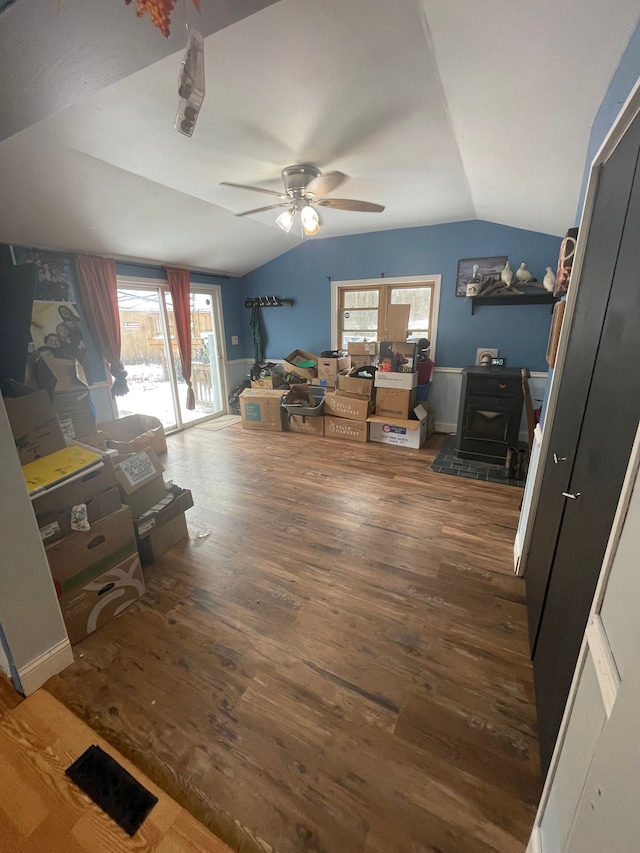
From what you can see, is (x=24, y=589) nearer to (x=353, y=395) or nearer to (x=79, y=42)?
(x=79, y=42)

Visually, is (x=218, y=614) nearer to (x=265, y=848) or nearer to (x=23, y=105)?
(x=265, y=848)

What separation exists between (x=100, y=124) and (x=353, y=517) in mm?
2965

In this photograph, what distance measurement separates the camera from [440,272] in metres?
4.08

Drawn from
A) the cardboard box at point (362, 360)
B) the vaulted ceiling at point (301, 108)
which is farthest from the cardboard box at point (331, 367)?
the vaulted ceiling at point (301, 108)

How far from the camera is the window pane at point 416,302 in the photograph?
14.0 feet

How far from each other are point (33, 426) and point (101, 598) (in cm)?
92

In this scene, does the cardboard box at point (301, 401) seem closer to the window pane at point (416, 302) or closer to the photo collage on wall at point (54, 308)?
the window pane at point (416, 302)

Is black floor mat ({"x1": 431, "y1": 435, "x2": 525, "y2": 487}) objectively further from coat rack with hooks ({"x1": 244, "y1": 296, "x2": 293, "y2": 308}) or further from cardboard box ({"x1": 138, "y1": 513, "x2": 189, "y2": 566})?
coat rack with hooks ({"x1": 244, "y1": 296, "x2": 293, "y2": 308})

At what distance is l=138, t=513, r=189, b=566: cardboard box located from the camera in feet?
6.96

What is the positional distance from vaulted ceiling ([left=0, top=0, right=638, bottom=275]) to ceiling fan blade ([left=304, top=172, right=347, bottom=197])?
11 centimetres

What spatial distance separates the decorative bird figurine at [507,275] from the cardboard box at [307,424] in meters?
2.60

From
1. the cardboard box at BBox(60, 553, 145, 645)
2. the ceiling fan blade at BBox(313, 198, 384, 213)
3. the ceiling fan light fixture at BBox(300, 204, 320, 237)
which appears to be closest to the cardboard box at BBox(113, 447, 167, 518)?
the cardboard box at BBox(60, 553, 145, 645)

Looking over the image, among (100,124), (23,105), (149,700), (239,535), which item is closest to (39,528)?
(149,700)

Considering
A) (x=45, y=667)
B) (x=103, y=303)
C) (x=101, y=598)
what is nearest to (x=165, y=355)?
(x=103, y=303)
